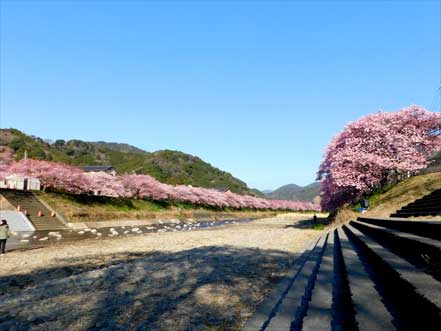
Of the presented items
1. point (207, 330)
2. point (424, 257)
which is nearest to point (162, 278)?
point (207, 330)

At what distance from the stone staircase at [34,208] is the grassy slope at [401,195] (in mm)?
30302

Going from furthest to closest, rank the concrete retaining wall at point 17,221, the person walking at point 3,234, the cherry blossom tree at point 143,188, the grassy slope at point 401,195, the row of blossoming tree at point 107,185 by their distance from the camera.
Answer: the cherry blossom tree at point 143,188 → the row of blossoming tree at point 107,185 → the concrete retaining wall at point 17,221 → the grassy slope at point 401,195 → the person walking at point 3,234

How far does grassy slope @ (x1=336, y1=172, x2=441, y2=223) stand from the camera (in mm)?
21031

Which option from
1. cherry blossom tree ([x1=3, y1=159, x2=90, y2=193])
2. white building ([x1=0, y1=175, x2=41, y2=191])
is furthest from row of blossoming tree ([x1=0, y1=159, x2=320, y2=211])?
white building ([x1=0, y1=175, x2=41, y2=191])

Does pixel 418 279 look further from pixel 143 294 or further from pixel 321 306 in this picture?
pixel 143 294

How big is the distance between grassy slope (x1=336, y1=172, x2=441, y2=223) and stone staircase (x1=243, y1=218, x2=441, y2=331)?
1525 cm

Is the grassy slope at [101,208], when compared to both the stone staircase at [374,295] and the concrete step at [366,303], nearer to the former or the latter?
the stone staircase at [374,295]

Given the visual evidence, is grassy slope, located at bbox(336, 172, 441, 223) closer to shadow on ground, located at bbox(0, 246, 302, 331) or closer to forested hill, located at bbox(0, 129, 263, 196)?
shadow on ground, located at bbox(0, 246, 302, 331)

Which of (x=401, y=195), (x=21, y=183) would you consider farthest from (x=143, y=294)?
(x=21, y=183)

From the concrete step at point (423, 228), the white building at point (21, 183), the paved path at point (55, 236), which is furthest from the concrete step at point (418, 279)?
the white building at point (21, 183)

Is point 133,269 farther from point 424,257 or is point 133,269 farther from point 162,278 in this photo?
point 424,257

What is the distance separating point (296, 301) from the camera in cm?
570

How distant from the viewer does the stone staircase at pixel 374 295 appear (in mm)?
3535

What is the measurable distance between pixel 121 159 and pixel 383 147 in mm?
166417
